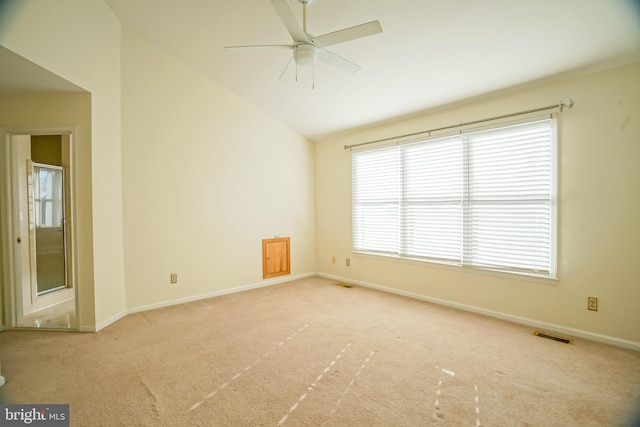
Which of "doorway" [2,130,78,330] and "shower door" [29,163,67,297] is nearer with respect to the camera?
"doorway" [2,130,78,330]

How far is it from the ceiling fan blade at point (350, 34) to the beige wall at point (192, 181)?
2.42 metres

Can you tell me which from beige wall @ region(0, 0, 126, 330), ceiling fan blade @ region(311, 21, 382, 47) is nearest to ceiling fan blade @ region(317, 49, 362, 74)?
ceiling fan blade @ region(311, 21, 382, 47)

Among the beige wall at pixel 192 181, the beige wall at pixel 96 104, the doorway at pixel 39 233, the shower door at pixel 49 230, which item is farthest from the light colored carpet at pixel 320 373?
the shower door at pixel 49 230

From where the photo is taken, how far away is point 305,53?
2.24m

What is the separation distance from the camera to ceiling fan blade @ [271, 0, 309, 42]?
5.96ft

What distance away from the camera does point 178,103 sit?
3.80m

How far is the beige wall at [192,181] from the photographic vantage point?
3.49 metres

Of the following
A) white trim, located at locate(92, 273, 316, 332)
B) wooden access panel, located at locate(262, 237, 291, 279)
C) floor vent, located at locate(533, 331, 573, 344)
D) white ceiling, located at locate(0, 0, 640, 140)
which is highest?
white ceiling, located at locate(0, 0, 640, 140)

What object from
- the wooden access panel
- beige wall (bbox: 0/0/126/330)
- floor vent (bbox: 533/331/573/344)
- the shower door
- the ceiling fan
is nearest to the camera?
the ceiling fan

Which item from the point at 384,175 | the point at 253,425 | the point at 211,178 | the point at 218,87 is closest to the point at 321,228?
the point at 384,175

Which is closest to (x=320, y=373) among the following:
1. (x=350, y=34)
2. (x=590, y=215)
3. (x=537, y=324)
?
(x=537, y=324)

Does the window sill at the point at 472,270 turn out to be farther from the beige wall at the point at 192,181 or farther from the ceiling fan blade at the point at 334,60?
the ceiling fan blade at the point at 334,60

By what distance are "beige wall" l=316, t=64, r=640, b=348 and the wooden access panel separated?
2770 millimetres

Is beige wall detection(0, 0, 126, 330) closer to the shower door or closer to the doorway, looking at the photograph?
the doorway
